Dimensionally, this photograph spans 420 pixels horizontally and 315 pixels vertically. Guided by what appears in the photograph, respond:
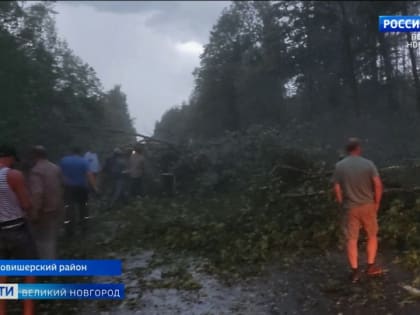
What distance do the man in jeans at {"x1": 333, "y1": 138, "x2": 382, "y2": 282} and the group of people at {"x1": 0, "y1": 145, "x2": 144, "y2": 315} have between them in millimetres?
3488

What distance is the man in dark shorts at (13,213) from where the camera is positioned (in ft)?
18.7

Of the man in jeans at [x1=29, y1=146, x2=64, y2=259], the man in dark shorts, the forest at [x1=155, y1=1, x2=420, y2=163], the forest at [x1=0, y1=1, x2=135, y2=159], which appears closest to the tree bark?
the forest at [x1=155, y1=1, x2=420, y2=163]

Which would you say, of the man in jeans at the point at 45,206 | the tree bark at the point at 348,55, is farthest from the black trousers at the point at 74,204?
the tree bark at the point at 348,55

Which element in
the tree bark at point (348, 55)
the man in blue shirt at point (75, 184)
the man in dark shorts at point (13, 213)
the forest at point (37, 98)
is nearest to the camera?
the man in dark shorts at point (13, 213)

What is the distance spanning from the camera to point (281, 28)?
36.4 metres

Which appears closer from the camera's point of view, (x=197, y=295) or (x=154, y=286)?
(x=197, y=295)

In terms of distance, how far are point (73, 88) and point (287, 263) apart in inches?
508

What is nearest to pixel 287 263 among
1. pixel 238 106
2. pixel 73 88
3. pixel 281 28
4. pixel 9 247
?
pixel 9 247

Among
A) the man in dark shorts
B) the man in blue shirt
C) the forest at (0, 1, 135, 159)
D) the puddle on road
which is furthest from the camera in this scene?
the forest at (0, 1, 135, 159)

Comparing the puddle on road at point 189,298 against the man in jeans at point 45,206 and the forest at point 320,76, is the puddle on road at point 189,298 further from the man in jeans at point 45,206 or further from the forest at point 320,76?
the forest at point 320,76

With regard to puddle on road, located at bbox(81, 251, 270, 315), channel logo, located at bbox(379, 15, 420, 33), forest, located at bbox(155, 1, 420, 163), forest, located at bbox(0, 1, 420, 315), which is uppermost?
forest, located at bbox(155, 1, 420, 163)

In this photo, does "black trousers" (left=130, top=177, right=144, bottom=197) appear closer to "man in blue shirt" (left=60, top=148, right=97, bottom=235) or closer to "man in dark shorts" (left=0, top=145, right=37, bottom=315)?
"man in blue shirt" (left=60, top=148, right=97, bottom=235)

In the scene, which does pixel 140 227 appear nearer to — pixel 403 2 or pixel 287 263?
pixel 287 263

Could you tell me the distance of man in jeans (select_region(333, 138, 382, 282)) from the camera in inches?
271
